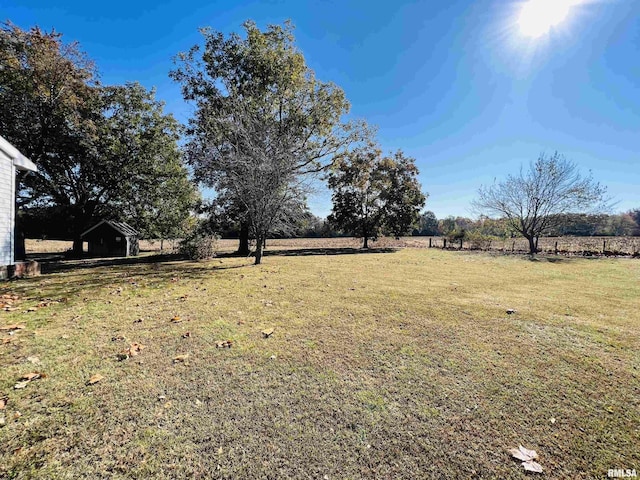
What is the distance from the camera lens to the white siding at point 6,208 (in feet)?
27.6

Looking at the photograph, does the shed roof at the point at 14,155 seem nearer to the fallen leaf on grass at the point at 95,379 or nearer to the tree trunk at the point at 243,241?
the fallen leaf on grass at the point at 95,379

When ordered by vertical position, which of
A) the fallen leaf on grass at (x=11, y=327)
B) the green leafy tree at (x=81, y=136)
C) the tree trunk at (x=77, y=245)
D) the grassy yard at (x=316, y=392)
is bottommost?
the grassy yard at (x=316, y=392)

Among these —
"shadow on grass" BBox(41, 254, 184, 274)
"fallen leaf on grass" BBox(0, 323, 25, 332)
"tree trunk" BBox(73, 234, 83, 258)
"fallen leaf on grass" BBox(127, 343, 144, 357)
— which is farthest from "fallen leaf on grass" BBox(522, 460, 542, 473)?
"tree trunk" BBox(73, 234, 83, 258)

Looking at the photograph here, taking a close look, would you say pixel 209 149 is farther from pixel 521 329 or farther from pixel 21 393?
pixel 521 329

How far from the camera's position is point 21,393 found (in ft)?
8.43

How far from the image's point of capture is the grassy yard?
1.96m

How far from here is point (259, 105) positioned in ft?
49.0

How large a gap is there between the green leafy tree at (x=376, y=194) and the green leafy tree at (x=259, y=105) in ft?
30.6

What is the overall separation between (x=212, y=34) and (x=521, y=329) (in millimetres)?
19548

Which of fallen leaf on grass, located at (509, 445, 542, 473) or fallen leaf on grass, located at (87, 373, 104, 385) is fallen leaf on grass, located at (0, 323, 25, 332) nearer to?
fallen leaf on grass, located at (87, 373, 104, 385)

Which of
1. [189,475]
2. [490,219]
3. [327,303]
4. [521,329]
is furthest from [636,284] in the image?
[490,219]

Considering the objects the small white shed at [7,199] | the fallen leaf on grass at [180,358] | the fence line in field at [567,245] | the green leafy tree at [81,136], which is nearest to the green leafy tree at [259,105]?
the green leafy tree at [81,136]

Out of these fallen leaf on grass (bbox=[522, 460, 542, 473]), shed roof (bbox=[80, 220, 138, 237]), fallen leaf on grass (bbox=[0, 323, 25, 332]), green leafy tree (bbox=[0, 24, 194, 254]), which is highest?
green leafy tree (bbox=[0, 24, 194, 254])

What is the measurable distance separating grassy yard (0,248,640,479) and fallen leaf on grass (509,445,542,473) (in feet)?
0.19
